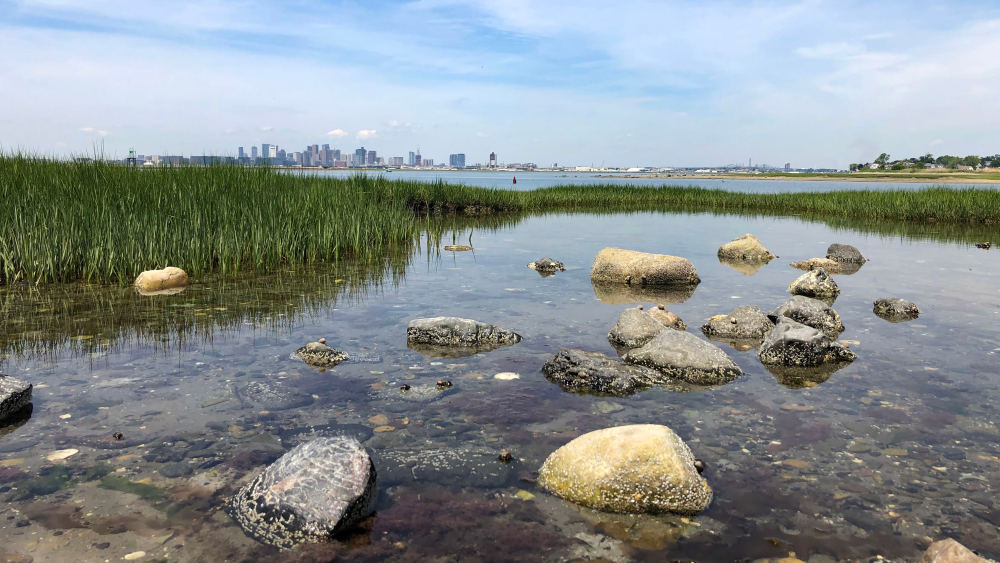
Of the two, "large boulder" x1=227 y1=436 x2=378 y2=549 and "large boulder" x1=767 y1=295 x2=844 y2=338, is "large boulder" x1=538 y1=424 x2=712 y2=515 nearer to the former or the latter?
"large boulder" x1=227 y1=436 x2=378 y2=549

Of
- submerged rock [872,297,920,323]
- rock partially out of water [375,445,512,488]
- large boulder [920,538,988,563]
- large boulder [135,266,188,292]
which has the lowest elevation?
→ rock partially out of water [375,445,512,488]

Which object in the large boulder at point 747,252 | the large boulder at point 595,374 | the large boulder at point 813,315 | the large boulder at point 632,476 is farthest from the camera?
the large boulder at point 747,252

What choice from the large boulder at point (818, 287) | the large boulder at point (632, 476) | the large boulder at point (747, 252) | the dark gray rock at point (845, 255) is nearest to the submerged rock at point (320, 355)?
the large boulder at point (632, 476)

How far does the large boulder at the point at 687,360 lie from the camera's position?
5.75 m

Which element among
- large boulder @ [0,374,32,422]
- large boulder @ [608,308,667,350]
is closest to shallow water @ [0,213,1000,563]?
large boulder @ [0,374,32,422]

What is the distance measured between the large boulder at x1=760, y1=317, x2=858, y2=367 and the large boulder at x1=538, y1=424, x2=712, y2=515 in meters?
3.05

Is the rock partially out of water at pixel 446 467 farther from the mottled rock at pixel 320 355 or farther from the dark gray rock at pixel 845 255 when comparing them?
the dark gray rock at pixel 845 255

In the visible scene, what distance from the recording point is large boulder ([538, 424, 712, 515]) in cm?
355

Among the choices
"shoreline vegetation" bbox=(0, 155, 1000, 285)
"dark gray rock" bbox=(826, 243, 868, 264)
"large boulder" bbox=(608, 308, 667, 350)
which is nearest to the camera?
"large boulder" bbox=(608, 308, 667, 350)

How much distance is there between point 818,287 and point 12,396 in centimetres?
1032

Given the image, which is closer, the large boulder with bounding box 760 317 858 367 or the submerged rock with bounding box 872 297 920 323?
the large boulder with bounding box 760 317 858 367

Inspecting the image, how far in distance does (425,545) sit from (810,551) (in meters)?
2.07

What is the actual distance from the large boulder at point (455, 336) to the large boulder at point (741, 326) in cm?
252

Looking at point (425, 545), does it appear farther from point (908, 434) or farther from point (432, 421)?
point (908, 434)
